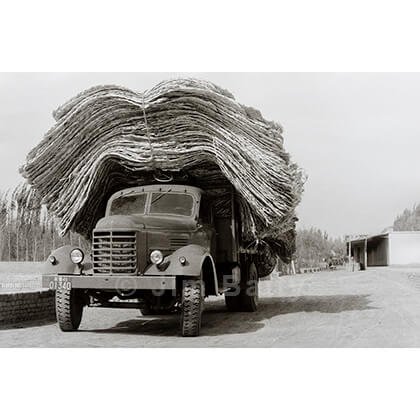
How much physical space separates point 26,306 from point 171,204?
2.77 m

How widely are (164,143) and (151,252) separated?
5.60 ft

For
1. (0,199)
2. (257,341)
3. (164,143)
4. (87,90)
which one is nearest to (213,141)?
(164,143)

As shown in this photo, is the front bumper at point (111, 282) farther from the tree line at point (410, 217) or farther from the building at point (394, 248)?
the building at point (394, 248)

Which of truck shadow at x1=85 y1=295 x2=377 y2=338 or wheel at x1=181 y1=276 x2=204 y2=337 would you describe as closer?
wheel at x1=181 y1=276 x2=204 y2=337

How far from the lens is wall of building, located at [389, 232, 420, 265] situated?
46.4 ft

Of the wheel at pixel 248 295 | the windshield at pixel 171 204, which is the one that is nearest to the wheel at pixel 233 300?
the wheel at pixel 248 295

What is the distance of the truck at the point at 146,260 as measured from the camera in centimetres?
733

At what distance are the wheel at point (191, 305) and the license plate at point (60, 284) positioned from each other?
153 cm

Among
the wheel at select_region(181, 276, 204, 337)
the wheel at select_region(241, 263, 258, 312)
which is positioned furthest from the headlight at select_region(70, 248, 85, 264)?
the wheel at select_region(241, 263, 258, 312)

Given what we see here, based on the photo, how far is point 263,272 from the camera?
12203 mm

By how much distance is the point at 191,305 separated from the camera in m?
7.32

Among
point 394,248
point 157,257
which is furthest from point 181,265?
point 394,248

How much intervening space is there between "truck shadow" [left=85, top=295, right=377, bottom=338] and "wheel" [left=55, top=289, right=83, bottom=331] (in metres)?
0.31

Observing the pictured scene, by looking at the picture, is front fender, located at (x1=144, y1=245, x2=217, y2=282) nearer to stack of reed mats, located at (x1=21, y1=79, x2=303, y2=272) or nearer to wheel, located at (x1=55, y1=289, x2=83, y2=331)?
wheel, located at (x1=55, y1=289, x2=83, y2=331)
